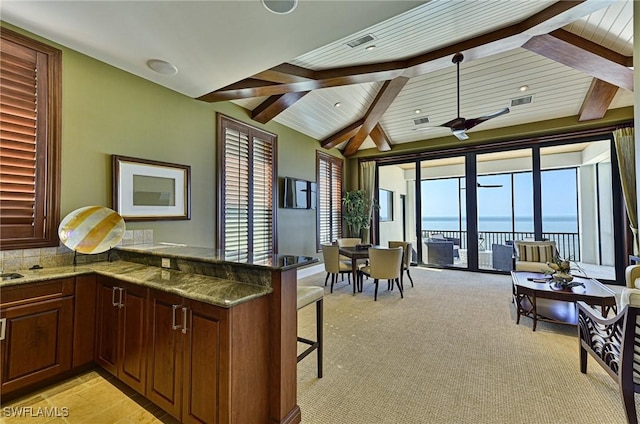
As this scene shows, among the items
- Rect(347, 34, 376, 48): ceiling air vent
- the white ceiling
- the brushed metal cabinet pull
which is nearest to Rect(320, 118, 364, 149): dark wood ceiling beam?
the white ceiling

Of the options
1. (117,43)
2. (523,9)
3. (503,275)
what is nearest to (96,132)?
(117,43)

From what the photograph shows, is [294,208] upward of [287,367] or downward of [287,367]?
upward

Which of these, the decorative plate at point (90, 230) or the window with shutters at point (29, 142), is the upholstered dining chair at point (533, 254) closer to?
the decorative plate at point (90, 230)

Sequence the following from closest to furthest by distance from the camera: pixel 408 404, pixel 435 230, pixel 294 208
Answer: pixel 408 404
pixel 294 208
pixel 435 230

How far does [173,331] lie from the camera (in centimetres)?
178

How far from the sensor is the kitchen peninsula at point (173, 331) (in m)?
1.58

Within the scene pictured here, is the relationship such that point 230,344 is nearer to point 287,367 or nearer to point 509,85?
point 287,367

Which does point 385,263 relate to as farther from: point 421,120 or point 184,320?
point 421,120

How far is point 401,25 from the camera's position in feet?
9.77

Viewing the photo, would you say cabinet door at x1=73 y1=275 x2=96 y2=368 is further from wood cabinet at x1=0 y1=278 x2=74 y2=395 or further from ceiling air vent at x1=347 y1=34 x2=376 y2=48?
ceiling air vent at x1=347 y1=34 x2=376 y2=48

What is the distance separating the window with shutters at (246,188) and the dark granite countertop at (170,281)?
187cm

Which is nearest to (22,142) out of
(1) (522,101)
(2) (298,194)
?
(2) (298,194)

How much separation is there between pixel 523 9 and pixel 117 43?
4.05m

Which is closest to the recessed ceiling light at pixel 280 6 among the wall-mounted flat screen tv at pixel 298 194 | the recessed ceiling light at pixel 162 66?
the recessed ceiling light at pixel 162 66
